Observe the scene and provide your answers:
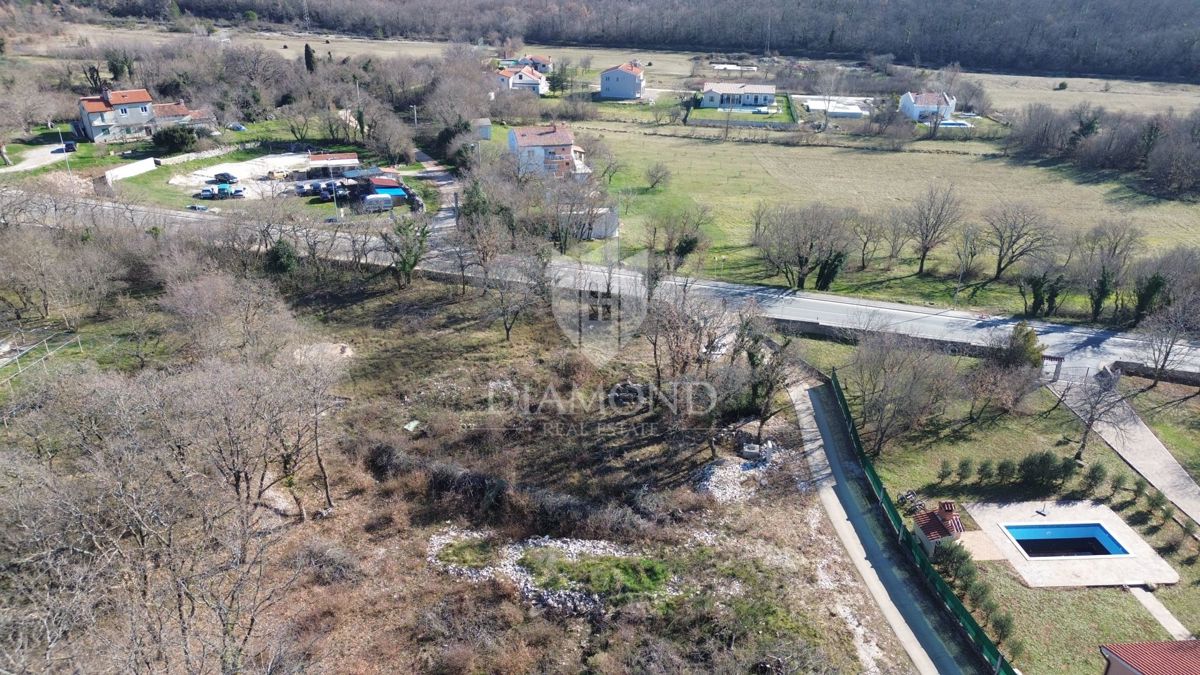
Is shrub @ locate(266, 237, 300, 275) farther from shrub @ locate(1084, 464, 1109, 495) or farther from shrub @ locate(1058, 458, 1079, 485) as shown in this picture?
shrub @ locate(1084, 464, 1109, 495)

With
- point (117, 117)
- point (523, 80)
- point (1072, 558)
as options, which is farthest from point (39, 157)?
point (1072, 558)

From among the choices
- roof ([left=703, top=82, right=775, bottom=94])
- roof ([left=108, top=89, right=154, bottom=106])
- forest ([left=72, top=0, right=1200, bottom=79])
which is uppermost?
forest ([left=72, top=0, right=1200, bottom=79])

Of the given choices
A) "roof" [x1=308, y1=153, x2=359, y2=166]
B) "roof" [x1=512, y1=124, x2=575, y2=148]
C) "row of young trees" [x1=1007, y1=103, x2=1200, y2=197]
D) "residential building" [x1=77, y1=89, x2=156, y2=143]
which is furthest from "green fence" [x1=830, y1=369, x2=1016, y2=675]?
"residential building" [x1=77, y1=89, x2=156, y2=143]

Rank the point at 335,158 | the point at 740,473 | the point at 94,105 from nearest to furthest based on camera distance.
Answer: the point at 740,473
the point at 335,158
the point at 94,105

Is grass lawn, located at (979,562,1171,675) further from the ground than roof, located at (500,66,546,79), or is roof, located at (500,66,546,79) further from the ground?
roof, located at (500,66,546,79)

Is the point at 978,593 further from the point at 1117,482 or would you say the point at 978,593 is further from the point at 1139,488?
the point at 1139,488

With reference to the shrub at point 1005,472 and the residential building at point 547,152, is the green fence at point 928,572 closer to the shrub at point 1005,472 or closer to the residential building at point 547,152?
the shrub at point 1005,472

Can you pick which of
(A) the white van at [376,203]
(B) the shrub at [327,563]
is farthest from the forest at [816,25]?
(B) the shrub at [327,563]
